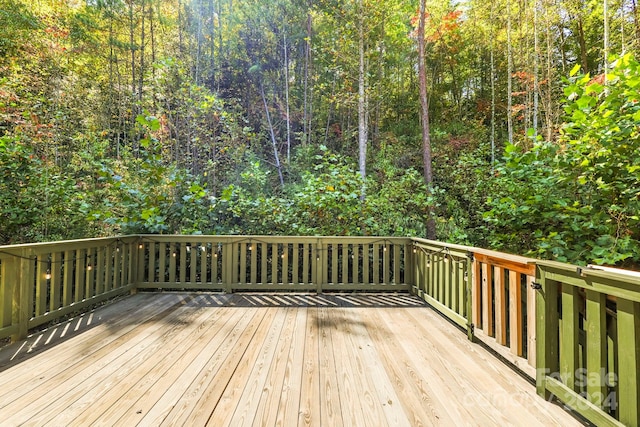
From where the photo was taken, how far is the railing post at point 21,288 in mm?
2404

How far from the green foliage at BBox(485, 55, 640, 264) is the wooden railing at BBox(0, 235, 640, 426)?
2.31 ft

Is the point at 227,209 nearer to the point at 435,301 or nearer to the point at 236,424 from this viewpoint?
the point at 435,301

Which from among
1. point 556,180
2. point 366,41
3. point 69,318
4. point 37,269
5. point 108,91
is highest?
point 366,41

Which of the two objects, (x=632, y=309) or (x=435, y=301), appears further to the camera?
(x=435, y=301)

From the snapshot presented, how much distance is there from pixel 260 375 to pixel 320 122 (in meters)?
9.48

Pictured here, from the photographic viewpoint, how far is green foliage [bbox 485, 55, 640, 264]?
2213 millimetres

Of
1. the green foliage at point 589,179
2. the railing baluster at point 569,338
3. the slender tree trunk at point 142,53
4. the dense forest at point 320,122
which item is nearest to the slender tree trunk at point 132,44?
the dense forest at point 320,122

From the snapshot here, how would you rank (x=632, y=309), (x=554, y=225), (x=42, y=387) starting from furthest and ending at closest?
(x=554, y=225), (x=42, y=387), (x=632, y=309)

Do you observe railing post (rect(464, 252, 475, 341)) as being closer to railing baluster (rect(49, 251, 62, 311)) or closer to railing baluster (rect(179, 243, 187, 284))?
railing baluster (rect(179, 243, 187, 284))

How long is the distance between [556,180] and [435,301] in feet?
5.64

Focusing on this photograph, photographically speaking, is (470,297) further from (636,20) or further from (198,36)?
(198,36)

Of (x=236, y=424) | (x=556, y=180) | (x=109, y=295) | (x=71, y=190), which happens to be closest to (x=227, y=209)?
(x=109, y=295)

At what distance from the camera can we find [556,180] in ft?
8.55

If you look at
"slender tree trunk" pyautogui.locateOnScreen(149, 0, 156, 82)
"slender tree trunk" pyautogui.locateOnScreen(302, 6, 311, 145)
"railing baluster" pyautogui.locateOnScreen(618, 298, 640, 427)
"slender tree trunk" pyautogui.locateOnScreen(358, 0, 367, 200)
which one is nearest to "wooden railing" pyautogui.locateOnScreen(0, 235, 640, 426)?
"railing baluster" pyautogui.locateOnScreen(618, 298, 640, 427)
